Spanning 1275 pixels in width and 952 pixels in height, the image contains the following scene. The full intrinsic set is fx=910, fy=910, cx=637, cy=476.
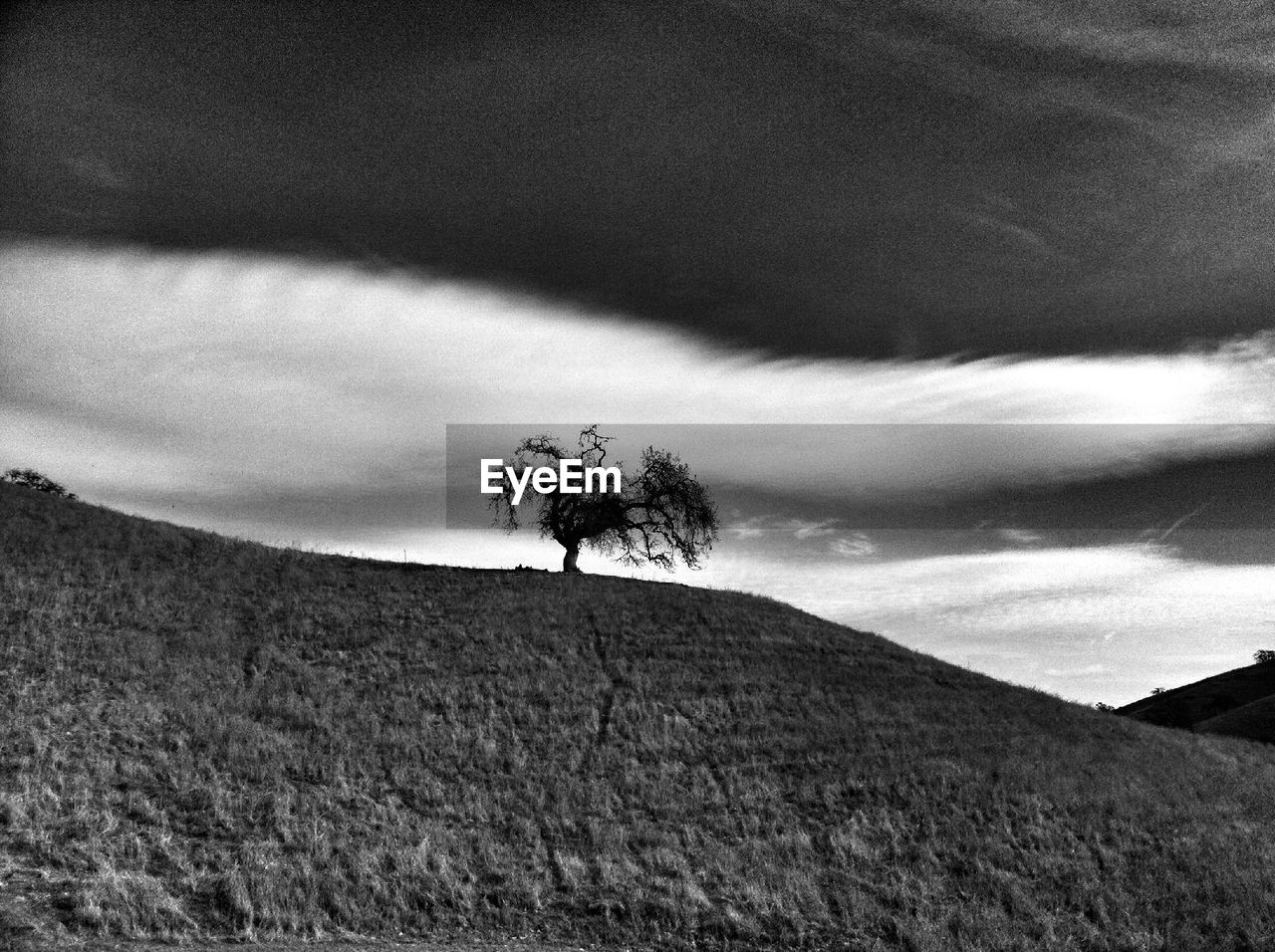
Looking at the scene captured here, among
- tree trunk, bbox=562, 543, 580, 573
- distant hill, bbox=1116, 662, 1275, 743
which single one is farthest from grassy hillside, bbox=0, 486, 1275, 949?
distant hill, bbox=1116, 662, 1275, 743

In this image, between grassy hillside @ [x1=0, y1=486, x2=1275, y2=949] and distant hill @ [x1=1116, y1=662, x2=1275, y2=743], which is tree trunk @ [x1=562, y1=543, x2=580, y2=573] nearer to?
grassy hillside @ [x1=0, y1=486, x2=1275, y2=949]

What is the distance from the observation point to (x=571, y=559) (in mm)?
52031

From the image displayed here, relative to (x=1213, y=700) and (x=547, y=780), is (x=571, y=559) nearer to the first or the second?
(x=547, y=780)

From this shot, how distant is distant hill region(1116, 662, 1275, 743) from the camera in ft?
241

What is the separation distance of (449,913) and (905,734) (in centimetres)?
1875

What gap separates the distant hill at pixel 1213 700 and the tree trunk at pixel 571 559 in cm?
4753

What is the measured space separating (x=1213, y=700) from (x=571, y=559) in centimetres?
6672

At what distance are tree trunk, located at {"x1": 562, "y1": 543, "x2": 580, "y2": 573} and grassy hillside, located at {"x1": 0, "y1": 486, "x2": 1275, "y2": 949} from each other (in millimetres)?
8586

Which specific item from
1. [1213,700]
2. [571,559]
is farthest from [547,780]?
[1213,700]

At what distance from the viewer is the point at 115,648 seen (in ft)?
98.6

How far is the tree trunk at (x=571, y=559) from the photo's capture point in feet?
169

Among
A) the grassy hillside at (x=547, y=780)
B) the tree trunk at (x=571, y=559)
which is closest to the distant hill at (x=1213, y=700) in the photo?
the grassy hillside at (x=547, y=780)

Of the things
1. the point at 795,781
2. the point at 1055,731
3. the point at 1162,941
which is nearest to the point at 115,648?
the point at 795,781

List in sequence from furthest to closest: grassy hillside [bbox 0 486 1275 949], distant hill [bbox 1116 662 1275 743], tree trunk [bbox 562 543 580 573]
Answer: distant hill [bbox 1116 662 1275 743]
tree trunk [bbox 562 543 580 573]
grassy hillside [bbox 0 486 1275 949]
